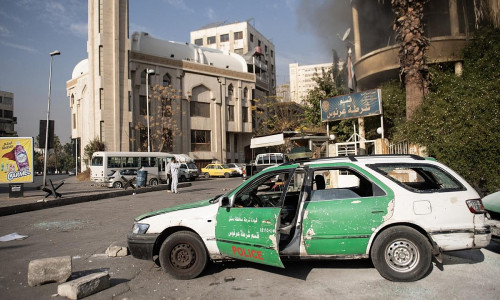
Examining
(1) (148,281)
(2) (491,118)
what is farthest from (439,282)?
(2) (491,118)

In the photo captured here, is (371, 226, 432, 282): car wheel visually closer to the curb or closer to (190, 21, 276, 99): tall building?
the curb

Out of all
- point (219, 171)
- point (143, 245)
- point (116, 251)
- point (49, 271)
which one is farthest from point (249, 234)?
point (219, 171)

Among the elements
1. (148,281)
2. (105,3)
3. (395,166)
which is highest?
(105,3)

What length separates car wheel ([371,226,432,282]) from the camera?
415 cm

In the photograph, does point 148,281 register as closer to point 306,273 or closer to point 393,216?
point 306,273

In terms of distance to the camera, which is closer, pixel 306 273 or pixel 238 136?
pixel 306 273

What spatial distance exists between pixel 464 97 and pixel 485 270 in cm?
746

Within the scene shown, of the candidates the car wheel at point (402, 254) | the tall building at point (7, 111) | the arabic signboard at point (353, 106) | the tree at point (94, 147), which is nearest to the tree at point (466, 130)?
the arabic signboard at point (353, 106)

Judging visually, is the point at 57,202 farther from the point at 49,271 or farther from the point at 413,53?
the point at 413,53

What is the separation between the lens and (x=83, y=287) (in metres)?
3.94

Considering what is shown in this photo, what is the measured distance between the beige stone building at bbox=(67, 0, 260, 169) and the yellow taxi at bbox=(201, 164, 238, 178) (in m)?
6.69

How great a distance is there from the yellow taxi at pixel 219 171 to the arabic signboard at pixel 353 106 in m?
19.7

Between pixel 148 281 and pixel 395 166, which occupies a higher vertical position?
pixel 395 166

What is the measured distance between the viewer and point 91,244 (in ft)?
22.0
